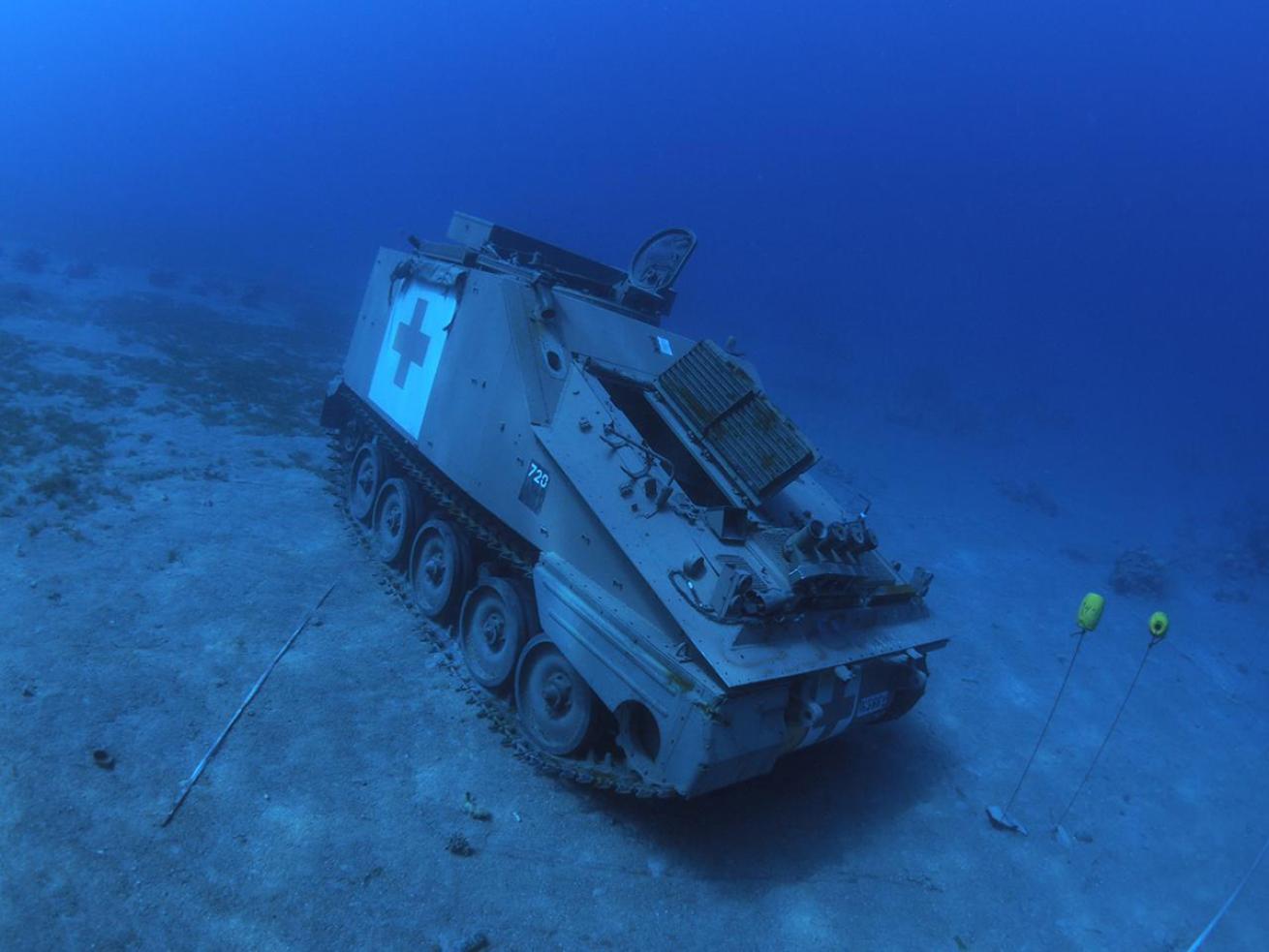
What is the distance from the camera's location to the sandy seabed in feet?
13.8

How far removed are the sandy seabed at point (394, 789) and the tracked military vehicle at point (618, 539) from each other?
67 centimetres

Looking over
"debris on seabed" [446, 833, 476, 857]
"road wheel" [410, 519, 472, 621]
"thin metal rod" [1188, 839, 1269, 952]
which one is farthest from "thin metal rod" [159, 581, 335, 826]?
"thin metal rod" [1188, 839, 1269, 952]

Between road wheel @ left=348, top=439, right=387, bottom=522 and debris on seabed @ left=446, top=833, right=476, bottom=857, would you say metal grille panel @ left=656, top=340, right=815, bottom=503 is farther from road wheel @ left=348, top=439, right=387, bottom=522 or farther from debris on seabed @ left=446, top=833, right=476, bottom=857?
road wheel @ left=348, top=439, right=387, bottom=522

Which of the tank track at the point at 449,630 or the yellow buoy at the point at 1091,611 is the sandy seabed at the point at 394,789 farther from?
the yellow buoy at the point at 1091,611

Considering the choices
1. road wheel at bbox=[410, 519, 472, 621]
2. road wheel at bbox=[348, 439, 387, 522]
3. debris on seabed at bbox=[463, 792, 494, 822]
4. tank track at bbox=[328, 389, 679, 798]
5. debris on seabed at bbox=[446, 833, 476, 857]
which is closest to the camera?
debris on seabed at bbox=[446, 833, 476, 857]

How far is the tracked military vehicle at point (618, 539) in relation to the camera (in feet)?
15.9

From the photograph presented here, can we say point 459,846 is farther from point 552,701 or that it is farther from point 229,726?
point 229,726

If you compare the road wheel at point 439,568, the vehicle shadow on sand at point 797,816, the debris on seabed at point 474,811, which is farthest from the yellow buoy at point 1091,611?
the road wheel at point 439,568

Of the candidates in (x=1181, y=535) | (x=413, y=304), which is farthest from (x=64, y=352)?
(x=1181, y=535)

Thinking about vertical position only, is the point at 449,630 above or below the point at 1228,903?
below

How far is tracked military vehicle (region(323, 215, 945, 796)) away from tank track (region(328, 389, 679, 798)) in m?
0.03

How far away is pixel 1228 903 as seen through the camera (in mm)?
6223

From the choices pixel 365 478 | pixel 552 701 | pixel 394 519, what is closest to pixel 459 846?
pixel 552 701

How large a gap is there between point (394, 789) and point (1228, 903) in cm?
734
